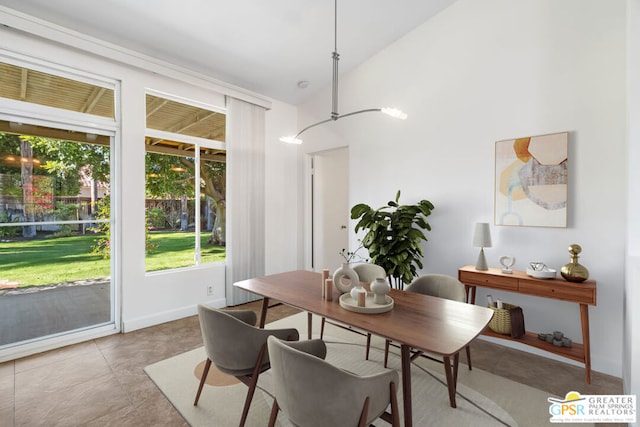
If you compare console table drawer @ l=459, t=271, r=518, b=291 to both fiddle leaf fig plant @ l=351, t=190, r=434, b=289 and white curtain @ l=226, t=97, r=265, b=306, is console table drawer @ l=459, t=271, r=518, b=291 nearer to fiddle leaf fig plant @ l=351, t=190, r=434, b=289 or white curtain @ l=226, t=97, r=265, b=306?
fiddle leaf fig plant @ l=351, t=190, r=434, b=289

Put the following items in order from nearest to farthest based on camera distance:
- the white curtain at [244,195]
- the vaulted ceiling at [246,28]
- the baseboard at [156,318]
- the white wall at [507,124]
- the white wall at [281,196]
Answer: the white wall at [507,124] → the vaulted ceiling at [246,28] → the baseboard at [156,318] → the white curtain at [244,195] → the white wall at [281,196]

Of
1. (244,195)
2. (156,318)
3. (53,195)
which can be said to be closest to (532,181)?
(244,195)

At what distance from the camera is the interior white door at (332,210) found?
5.40 metres

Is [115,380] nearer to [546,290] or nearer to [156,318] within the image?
[156,318]

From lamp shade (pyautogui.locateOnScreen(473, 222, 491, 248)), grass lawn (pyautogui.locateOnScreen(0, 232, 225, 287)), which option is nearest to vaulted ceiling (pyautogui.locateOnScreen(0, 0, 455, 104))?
grass lawn (pyautogui.locateOnScreen(0, 232, 225, 287))

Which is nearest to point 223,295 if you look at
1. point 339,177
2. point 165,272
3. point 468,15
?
point 165,272

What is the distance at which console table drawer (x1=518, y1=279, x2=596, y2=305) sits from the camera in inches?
95.2

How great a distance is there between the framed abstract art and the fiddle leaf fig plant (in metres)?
0.75

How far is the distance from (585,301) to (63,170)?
4886 millimetres

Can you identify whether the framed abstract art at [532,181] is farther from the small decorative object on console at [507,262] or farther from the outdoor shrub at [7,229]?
the outdoor shrub at [7,229]

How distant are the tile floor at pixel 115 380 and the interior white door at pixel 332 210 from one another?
8.61 ft

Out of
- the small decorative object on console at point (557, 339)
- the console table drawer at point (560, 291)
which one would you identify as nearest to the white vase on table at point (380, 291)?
the console table drawer at point (560, 291)

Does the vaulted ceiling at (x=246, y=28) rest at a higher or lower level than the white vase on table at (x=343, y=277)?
higher

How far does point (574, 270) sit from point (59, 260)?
4784 millimetres
